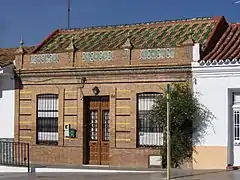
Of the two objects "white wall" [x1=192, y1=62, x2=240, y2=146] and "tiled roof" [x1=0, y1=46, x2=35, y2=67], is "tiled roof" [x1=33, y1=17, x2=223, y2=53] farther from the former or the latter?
"white wall" [x1=192, y1=62, x2=240, y2=146]

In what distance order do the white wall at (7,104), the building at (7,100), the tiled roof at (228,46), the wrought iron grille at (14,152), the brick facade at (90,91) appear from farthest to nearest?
the white wall at (7,104)
the building at (7,100)
the wrought iron grille at (14,152)
the brick facade at (90,91)
the tiled roof at (228,46)

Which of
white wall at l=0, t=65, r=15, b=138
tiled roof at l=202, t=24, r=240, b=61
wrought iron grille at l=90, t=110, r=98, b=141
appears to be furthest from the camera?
white wall at l=0, t=65, r=15, b=138

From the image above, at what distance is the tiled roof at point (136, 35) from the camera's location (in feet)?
79.9

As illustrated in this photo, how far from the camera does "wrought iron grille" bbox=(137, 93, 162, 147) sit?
75.1ft

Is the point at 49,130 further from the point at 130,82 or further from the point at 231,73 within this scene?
the point at 231,73

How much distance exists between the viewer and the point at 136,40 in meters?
25.6

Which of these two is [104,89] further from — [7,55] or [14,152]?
[7,55]

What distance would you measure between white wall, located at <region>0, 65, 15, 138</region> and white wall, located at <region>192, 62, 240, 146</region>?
8.97m

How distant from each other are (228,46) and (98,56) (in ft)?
17.8

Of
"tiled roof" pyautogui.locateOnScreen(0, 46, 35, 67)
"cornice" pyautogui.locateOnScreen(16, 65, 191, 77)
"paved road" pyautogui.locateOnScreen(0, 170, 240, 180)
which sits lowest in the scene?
"paved road" pyautogui.locateOnScreen(0, 170, 240, 180)

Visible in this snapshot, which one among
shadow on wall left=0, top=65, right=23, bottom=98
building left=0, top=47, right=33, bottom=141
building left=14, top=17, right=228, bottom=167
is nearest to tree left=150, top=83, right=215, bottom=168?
building left=14, top=17, right=228, bottom=167

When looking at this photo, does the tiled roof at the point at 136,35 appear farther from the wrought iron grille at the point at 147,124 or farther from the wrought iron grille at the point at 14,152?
the wrought iron grille at the point at 14,152

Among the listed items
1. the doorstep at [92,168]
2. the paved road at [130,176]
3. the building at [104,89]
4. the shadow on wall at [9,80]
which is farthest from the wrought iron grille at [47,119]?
the paved road at [130,176]

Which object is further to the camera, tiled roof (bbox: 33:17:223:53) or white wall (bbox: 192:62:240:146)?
tiled roof (bbox: 33:17:223:53)
